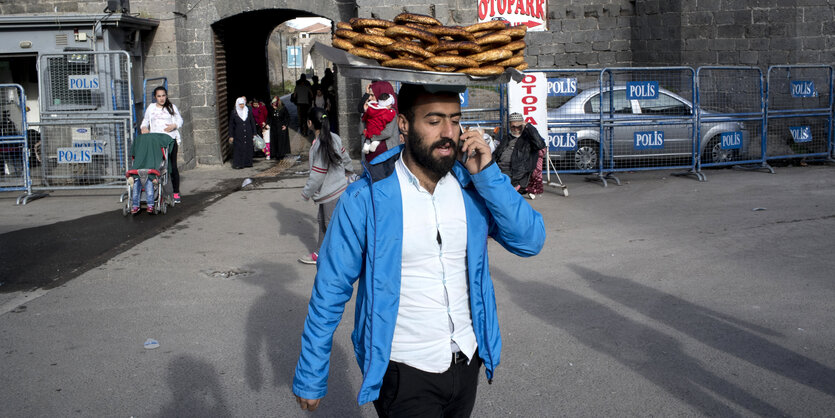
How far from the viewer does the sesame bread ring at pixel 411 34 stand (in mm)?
2785

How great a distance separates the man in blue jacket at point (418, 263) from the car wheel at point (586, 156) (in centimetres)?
1077

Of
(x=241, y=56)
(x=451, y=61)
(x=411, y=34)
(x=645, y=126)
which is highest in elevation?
(x=241, y=56)

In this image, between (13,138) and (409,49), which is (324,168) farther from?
(13,138)

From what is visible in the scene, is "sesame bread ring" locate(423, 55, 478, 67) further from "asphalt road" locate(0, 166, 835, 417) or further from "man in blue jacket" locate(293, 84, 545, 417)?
"asphalt road" locate(0, 166, 835, 417)

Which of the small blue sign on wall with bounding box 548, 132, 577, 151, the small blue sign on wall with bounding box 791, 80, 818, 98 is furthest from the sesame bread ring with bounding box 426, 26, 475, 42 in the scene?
the small blue sign on wall with bounding box 791, 80, 818, 98

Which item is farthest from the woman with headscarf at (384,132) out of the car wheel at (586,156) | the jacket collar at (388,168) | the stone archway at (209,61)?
the stone archway at (209,61)

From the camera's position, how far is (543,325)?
6.21m

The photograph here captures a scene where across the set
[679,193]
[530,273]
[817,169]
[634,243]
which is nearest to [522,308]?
[530,273]

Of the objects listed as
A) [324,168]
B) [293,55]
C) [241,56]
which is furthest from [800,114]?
[293,55]

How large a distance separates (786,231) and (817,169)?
5768 mm

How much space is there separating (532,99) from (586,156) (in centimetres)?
184

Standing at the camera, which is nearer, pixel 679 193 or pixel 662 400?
pixel 662 400

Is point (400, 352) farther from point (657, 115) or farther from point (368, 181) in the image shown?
point (657, 115)

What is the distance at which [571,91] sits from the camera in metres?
13.1
